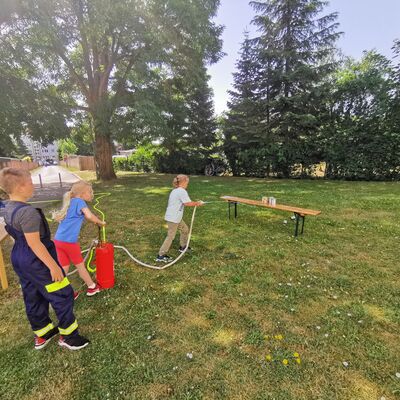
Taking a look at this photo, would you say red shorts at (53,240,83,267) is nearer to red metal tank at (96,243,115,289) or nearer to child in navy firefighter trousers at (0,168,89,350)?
red metal tank at (96,243,115,289)

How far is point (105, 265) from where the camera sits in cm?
330

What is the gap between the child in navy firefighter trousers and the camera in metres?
1.93

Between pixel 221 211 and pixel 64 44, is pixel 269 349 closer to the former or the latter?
pixel 221 211

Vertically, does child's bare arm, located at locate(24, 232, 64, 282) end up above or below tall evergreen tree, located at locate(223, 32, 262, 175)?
below

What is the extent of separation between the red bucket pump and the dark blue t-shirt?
1.42 feet

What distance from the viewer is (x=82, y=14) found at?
10.2m

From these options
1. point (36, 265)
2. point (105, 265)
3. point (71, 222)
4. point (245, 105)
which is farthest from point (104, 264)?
point (245, 105)

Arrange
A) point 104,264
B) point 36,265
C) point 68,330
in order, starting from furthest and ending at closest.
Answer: point 104,264, point 68,330, point 36,265

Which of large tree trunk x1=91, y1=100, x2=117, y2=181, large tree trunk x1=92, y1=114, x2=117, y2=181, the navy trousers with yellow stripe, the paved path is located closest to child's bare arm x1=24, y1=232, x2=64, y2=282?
the navy trousers with yellow stripe

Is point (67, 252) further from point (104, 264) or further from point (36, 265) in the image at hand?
point (36, 265)

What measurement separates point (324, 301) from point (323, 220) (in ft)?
11.9

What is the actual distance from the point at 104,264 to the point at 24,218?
159cm

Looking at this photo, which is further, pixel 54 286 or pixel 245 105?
pixel 245 105

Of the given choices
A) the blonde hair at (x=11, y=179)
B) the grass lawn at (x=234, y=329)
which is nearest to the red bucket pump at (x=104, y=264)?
the grass lawn at (x=234, y=329)
